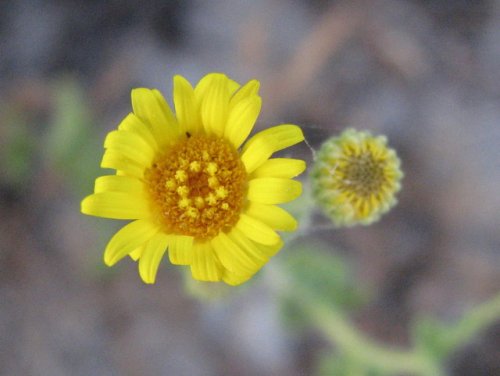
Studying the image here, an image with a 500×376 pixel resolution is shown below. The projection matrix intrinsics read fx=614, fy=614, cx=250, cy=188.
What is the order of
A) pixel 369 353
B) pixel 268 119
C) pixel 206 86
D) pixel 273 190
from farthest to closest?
1. pixel 268 119
2. pixel 369 353
3. pixel 206 86
4. pixel 273 190

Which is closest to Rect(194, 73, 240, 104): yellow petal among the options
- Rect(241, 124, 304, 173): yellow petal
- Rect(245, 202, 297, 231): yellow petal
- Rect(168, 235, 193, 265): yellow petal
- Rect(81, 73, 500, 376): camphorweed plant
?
Rect(81, 73, 500, 376): camphorweed plant

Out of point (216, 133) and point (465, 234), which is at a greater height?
point (465, 234)

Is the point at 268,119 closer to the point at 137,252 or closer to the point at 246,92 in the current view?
the point at 246,92

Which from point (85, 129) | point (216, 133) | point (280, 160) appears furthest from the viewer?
point (85, 129)

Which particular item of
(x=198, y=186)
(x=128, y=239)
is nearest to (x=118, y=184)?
(x=128, y=239)

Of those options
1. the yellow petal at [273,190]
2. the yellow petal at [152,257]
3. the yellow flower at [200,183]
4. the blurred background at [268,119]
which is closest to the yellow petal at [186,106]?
the yellow flower at [200,183]

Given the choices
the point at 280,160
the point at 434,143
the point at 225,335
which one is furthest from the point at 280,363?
the point at 280,160

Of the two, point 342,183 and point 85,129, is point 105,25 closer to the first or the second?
point 85,129
